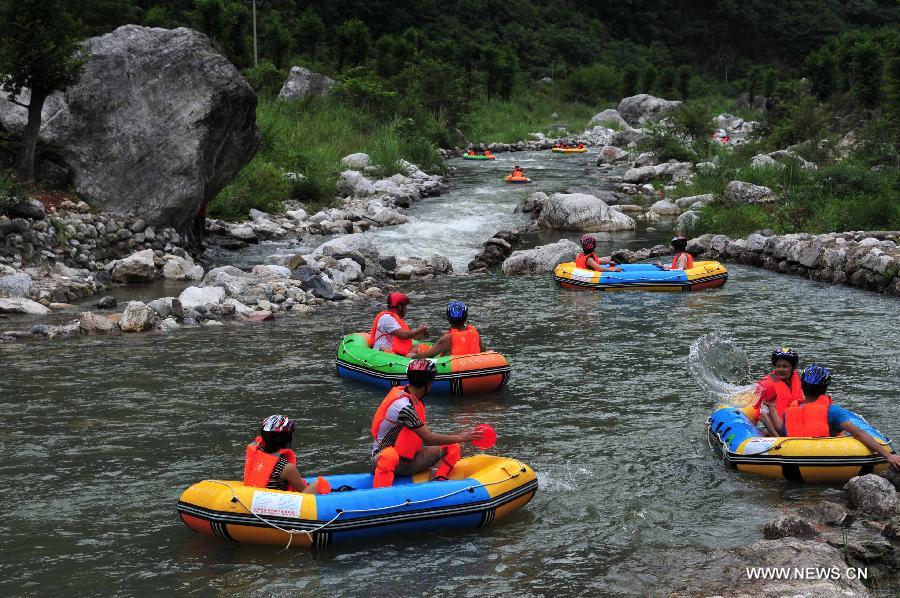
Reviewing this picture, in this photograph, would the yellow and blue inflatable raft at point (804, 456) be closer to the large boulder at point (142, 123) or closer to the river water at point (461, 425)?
the river water at point (461, 425)

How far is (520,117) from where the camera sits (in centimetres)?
5716

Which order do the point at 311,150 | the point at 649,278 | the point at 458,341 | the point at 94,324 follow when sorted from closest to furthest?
the point at 458,341, the point at 94,324, the point at 649,278, the point at 311,150

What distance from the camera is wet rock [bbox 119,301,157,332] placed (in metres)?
14.0

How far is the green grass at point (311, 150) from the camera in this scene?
2459cm

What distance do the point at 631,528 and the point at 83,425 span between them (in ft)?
19.1

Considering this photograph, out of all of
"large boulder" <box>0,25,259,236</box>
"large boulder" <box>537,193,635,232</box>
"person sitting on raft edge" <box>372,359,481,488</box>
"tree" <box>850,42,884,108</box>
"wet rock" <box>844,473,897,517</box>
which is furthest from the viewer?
"tree" <box>850,42,884,108</box>

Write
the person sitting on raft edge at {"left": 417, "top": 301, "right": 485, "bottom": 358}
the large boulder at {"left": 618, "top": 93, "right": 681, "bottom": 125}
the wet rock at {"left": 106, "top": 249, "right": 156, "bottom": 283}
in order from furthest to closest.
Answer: the large boulder at {"left": 618, "top": 93, "right": 681, "bottom": 125}
the wet rock at {"left": 106, "top": 249, "right": 156, "bottom": 283}
the person sitting on raft edge at {"left": 417, "top": 301, "right": 485, "bottom": 358}

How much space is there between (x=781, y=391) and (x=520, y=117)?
49.5m

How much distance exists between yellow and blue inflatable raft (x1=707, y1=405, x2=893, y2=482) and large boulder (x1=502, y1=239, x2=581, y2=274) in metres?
10.8

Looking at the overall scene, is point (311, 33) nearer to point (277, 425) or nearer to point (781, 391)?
point (781, 391)

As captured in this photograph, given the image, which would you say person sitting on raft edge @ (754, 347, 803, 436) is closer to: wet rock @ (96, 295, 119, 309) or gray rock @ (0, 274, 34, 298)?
wet rock @ (96, 295, 119, 309)

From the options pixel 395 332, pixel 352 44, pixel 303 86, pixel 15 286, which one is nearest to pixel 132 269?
pixel 15 286

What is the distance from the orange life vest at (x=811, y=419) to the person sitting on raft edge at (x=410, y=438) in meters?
3.06
